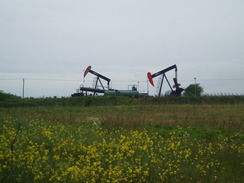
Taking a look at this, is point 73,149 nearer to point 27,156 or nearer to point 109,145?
point 109,145

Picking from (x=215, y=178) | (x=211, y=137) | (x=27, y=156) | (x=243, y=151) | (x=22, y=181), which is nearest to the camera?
(x=22, y=181)

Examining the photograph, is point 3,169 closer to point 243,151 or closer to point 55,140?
point 55,140

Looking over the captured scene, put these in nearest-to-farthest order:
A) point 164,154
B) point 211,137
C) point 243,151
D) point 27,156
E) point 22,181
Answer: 1. point 22,181
2. point 27,156
3. point 164,154
4. point 243,151
5. point 211,137

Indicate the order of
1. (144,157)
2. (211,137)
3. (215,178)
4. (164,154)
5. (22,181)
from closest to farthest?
(22,181)
(215,178)
(144,157)
(164,154)
(211,137)

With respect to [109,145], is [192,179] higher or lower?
lower

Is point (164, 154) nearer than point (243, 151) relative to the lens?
Yes

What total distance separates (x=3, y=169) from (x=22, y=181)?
0.63 m

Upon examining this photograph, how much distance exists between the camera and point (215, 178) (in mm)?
6715

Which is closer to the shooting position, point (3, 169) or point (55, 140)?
point (3, 169)

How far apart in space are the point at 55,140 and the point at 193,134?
20.8ft

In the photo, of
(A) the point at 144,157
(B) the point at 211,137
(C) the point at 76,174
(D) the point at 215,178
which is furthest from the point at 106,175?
(B) the point at 211,137

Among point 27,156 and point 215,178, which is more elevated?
point 27,156

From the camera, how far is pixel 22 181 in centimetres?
570

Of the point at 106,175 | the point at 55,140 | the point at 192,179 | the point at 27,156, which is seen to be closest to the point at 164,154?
the point at 192,179
